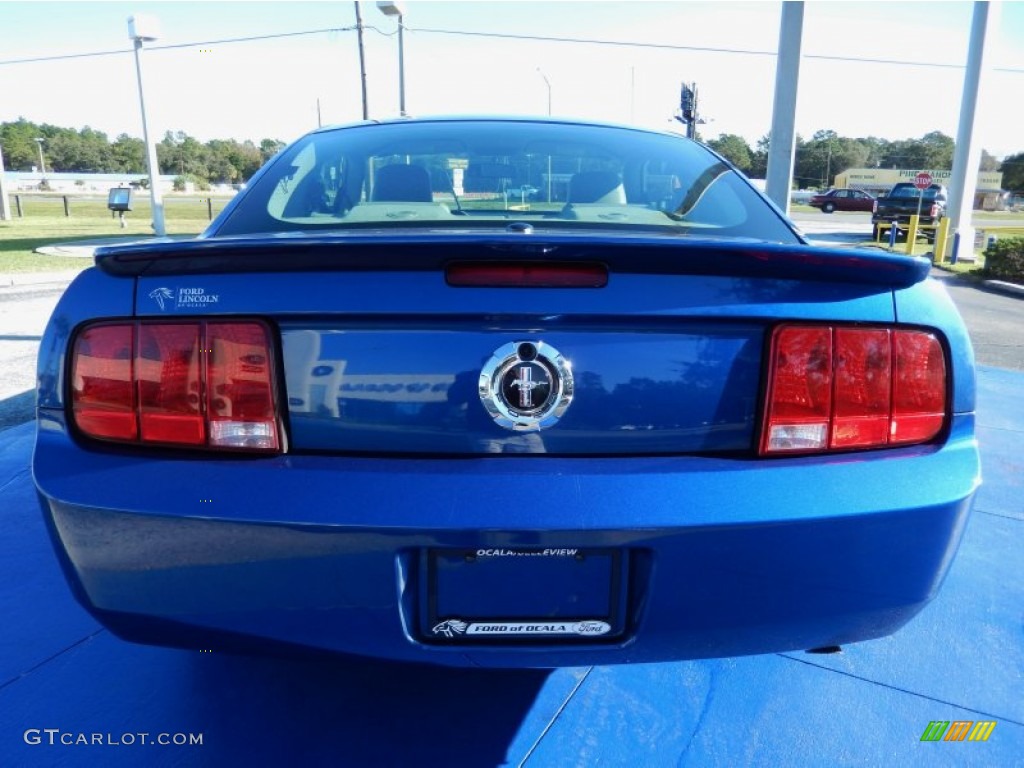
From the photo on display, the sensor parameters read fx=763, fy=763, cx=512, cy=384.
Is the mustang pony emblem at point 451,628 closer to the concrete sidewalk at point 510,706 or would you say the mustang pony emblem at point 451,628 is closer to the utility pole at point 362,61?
the concrete sidewalk at point 510,706

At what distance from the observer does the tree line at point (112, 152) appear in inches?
3280

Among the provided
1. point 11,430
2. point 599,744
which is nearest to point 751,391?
point 599,744

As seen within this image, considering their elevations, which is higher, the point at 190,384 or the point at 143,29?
the point at 143,29

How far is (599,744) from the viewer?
193 centimetres

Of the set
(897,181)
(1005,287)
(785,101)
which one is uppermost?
(785,101)

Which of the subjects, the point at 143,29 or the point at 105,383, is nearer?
the point at 105,383

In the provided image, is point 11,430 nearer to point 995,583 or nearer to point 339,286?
point 339,286

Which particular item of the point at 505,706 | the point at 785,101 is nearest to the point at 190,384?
the point at 505,706

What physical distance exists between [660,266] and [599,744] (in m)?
1.23

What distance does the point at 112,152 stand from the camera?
92.8 metres

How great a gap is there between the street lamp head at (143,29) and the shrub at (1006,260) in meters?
17.1

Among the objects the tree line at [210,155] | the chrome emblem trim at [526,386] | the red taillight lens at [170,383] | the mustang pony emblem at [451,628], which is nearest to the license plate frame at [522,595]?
the mustang pony emblem at [451,628]

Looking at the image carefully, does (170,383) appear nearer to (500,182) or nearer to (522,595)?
(522,595)
